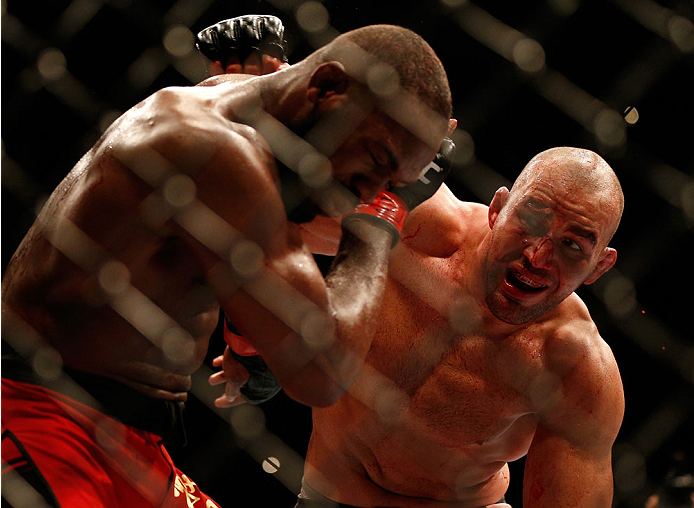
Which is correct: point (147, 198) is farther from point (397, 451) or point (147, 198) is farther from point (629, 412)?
point (629, 412)

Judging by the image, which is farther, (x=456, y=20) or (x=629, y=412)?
(x=629, y=412)

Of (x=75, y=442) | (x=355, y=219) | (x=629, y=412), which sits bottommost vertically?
(x=629, y=412)

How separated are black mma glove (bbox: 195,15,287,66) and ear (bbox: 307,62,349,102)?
1.00 meters

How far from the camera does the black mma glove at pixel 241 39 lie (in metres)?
2.12

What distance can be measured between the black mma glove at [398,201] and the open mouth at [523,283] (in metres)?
0.34

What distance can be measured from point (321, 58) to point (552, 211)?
76 centimetres

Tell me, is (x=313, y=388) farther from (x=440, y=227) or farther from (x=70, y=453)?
(x=440, y=227)

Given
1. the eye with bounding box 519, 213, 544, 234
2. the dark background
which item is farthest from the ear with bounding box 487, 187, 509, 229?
the dark background

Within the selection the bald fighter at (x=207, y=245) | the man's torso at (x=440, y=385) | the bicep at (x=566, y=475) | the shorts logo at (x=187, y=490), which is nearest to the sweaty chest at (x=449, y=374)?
the man's torso at (x=440, y=385)

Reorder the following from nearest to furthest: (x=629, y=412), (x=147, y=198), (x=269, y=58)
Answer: (x=147, y=198)
(x=269, y=58)
(x=629, y=412)

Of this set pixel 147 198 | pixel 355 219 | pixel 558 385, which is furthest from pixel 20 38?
pixel 558 385

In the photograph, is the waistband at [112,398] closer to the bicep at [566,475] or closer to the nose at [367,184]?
the nose at [367,184]

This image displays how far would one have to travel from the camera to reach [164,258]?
1.15 m

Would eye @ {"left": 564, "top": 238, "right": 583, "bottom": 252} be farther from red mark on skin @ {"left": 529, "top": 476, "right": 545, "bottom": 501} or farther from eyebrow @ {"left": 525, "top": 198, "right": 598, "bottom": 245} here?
red mark on skin @ {"left": 529, "top": 476, "right": 545, "bottom": 501}
